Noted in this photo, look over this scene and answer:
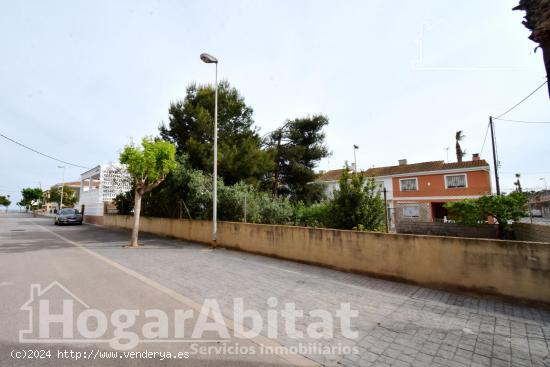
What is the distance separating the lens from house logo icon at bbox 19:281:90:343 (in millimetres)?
3453

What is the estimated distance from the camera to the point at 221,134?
671 inches

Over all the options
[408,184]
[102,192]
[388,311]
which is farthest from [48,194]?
[388,311]

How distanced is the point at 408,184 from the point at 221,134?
2040 centimetres

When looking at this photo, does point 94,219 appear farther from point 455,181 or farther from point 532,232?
point 455,181

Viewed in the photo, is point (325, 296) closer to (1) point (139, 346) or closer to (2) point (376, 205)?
(1) point (139, 346)

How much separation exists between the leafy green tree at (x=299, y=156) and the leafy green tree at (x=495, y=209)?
45.7ft

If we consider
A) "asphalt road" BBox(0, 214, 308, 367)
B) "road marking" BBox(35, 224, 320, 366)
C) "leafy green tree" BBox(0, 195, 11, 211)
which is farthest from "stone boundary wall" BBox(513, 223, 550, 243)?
"leafy green tree" BBox(0, 195, 11, 211)

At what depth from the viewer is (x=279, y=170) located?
24.0 meters

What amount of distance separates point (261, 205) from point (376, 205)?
5.29 meters

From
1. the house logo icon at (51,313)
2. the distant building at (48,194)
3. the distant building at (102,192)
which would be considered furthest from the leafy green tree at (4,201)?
the house logo icon at (51,313)

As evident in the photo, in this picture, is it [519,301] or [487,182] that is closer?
[519,301]

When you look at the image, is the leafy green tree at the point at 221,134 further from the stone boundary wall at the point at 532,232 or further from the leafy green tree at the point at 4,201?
the leafy green tree at the point at 4,201

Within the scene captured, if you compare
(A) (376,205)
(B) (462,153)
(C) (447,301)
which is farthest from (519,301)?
(B) (462,153)

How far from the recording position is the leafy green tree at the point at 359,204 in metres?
9.86
